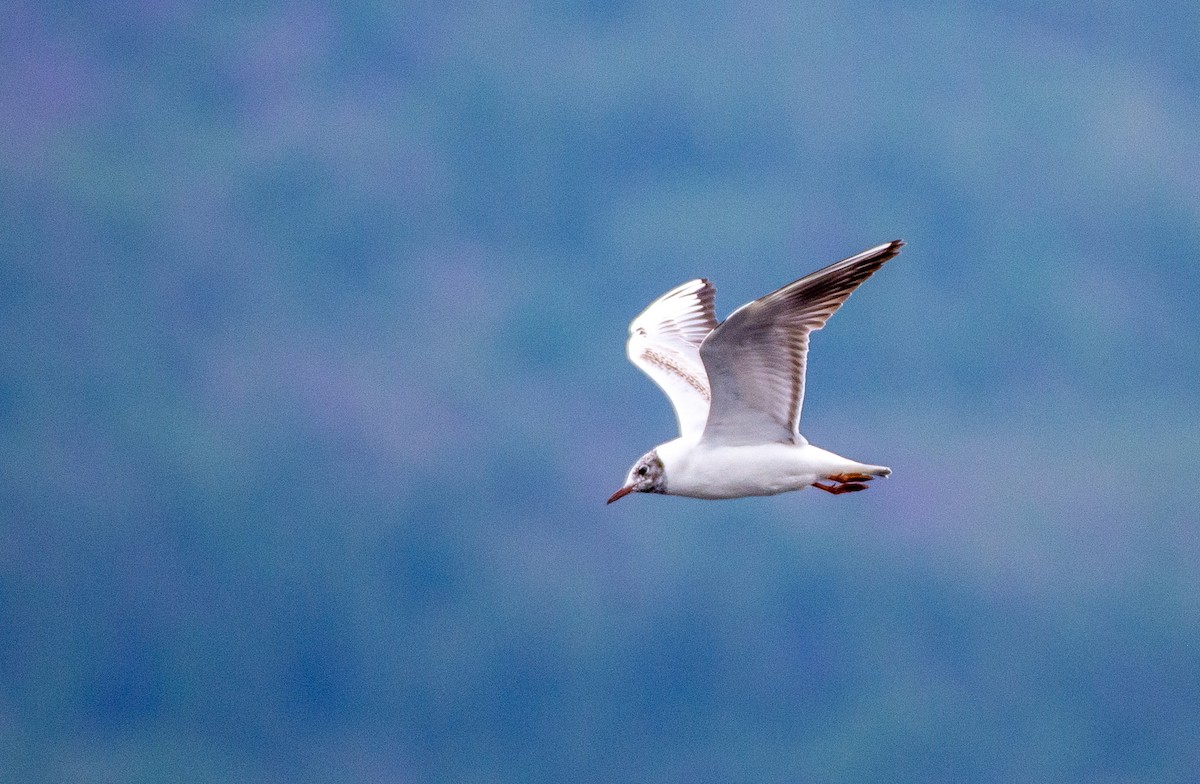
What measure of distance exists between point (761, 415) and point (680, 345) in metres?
1.64

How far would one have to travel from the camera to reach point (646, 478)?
674cm

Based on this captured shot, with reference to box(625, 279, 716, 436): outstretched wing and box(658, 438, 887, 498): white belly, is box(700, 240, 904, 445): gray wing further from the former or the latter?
box(625, 279, 716, 436): outstretched wing

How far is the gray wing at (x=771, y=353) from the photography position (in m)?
6.03

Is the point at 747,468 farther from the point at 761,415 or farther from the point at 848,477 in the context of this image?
the point at 848,477

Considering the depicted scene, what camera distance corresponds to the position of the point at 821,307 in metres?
6.11

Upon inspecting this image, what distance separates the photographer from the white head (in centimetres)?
670

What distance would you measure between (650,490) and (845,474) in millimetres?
877

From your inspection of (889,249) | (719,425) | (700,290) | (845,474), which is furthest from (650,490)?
(700,290)

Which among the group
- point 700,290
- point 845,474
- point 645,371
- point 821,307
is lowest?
point 845,474

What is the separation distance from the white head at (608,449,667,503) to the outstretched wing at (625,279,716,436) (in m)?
0.33

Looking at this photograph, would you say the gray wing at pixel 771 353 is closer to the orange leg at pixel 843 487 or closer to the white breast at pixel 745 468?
the white breast at pixel 745 468

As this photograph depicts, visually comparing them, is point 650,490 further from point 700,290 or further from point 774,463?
point 700,290

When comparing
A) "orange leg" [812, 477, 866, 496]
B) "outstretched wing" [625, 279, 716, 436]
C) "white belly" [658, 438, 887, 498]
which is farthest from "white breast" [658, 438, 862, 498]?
"outstretched wing" [625, 279, 716, 436]

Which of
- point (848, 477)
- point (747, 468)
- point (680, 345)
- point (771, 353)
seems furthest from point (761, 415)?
point (680, 345)
